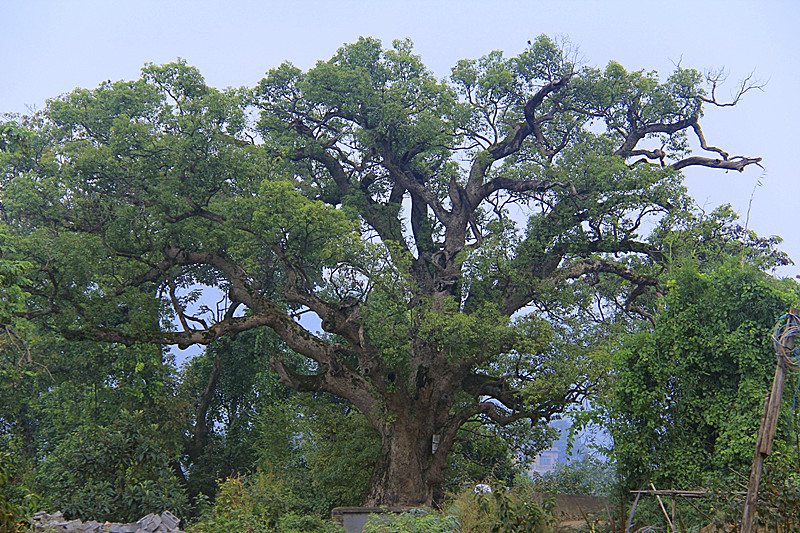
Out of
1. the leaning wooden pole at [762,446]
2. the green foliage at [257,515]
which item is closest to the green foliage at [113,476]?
the green foliage at [257,515]

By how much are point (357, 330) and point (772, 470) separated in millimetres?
11469

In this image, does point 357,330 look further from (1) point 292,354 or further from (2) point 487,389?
(1) point 292,354

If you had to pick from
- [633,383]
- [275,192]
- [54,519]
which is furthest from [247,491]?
[633,383]

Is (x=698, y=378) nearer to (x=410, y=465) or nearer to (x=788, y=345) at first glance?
(x=788, y=345)

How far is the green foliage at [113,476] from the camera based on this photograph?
592 inches

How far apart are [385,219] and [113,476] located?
1019cm

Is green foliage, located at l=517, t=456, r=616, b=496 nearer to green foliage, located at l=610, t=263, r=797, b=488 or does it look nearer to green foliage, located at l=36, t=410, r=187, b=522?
green foliage, located at l=610, t=263, r=797, b=488

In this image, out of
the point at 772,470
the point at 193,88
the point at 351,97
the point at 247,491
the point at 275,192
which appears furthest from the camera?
the point at 351,97

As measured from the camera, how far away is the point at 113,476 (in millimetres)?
15906

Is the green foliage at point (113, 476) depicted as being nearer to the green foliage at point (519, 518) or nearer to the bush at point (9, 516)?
the bush at point (9, 516)

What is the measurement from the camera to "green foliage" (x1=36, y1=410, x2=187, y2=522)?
15.0 m

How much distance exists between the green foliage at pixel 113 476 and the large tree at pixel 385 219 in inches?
96.6

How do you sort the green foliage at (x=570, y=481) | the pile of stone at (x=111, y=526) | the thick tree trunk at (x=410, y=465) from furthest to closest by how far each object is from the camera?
the green foliage at (x=570, y=481), the thick tree trunk at (x=410, y=465), the pile of stone at (x=111, y=526)

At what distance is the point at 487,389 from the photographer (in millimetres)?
18344
